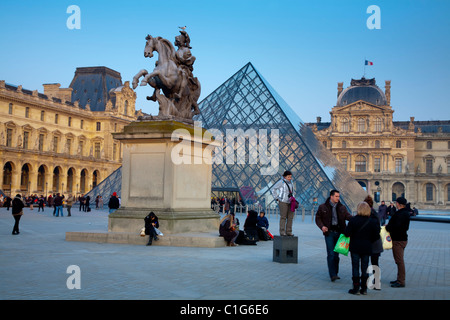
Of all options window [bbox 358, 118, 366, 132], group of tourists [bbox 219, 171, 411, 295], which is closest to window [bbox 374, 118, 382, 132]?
window [bbox 358, 118, 366, 132]

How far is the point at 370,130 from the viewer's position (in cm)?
7175

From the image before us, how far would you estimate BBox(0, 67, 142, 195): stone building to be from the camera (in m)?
49.8

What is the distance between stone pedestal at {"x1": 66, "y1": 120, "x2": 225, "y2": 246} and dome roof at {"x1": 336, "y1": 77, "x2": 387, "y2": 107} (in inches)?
2616

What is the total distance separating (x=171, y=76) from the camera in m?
9.98

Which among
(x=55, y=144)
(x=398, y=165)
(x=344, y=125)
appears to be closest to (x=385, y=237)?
(x=55, y=144)

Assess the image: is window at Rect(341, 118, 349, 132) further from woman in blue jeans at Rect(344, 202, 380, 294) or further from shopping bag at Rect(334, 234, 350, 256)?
woman in blue jeans at Rect(344, 202, 380, 294)

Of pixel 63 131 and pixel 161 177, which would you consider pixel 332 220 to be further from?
pixel 63 131

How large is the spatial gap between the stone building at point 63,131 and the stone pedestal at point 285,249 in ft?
146

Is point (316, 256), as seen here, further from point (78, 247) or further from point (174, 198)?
point (78, 247)

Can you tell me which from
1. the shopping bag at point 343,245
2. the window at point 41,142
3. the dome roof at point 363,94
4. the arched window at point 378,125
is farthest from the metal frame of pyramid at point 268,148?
the dome roof at point 363,94

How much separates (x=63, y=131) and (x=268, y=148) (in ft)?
109

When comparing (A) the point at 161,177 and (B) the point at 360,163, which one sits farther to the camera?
(B) the point at 360,163

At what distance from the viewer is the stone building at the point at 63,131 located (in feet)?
163
